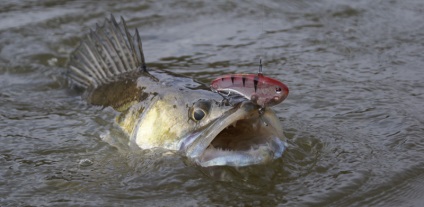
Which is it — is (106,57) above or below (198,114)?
above

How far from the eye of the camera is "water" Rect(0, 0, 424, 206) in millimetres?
3762

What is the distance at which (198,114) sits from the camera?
3816 millimetres

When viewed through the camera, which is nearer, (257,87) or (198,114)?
(257,87)

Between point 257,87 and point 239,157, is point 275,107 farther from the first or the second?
point 257,87

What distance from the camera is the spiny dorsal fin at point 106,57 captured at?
4.91 metres

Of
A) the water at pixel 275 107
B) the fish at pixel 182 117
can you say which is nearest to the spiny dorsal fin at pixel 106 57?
the fish at pixel 182 117

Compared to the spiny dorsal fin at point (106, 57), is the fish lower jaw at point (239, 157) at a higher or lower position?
lower

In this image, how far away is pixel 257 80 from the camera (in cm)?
345

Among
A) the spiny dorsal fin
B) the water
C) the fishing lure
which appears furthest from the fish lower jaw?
the spiny dorsal fin

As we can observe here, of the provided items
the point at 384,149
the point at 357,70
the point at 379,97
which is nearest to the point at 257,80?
the point at 384,149

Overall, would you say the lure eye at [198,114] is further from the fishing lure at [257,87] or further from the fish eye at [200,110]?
the fishing lure at [257,87]

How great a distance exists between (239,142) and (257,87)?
39cm

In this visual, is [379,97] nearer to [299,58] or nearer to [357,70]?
[357,70]

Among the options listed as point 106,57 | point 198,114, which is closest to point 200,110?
point 198,114
